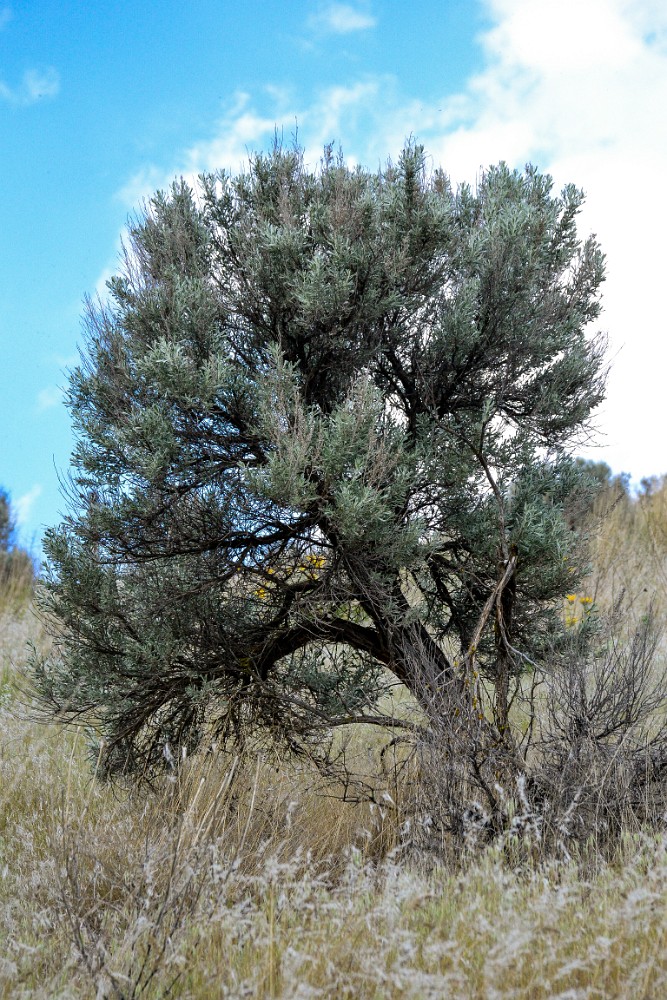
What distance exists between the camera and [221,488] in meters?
5.38

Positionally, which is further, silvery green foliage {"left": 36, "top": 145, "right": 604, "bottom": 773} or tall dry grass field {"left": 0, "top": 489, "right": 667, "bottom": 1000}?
silvery green foliage {"left": 36, "top": 145, "right": 604, "bottom": 773}

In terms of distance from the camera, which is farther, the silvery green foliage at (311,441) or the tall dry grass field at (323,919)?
the silvery green foliage at (311,441)

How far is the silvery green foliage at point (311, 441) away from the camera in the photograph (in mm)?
5082

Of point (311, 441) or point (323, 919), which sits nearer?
point (323, 919)

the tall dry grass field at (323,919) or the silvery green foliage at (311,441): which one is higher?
the silvery green foliage at (311,441)

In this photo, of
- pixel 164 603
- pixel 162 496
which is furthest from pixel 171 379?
pixel 164 603

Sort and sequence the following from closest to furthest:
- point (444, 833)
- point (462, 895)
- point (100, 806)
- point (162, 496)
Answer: point (462, 895), point (444, 833), point (162, 496), point (100, 806)

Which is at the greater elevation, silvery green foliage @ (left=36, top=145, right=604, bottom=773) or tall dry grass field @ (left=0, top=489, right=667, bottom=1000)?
silvery green foliage @ (left=36, top=145, right=604, bottom=773)

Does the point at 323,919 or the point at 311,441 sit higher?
the point at 311,441

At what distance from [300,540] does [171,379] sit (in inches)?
51.0

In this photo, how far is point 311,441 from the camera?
4.96 m

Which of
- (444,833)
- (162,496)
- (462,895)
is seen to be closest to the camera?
(462,895)

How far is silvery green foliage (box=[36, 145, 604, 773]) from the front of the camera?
5.08 m

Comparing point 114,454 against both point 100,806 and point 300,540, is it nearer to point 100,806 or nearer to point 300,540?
point 300,540
